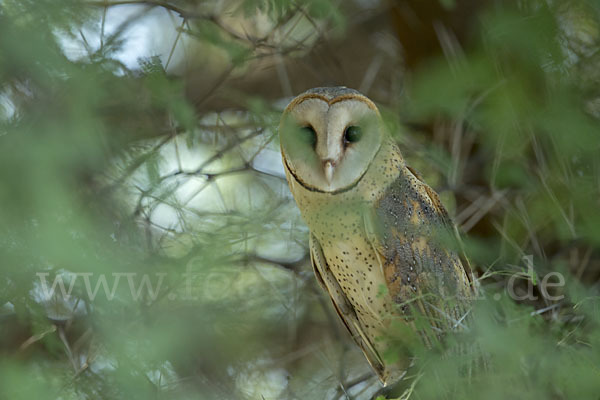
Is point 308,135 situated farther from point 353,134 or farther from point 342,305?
point 342,305

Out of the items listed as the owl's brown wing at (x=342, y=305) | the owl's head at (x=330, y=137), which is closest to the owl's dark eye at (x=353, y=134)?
the owl's head at (x=330, y=137)

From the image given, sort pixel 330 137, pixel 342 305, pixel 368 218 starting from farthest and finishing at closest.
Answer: pixel 342 305 → pixel 368 218 → pixel 330 137

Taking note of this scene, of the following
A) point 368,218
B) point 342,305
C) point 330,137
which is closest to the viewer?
point 330,137

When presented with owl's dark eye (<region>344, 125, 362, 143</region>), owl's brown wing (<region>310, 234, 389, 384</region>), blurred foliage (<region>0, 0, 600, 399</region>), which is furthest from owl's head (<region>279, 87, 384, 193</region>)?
owl's brown wing (<region>310, 234, 389, 384</region>)

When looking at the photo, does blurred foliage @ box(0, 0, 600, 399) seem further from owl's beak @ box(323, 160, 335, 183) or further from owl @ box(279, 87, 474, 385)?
owl's beak @ box(323, 160, 335, 183)

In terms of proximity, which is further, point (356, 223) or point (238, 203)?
point (238, 203)

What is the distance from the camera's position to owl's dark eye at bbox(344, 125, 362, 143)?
182 centimetres

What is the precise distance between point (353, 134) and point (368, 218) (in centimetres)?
25

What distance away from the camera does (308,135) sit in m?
1.80

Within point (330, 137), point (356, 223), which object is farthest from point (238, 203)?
point (330, 137)

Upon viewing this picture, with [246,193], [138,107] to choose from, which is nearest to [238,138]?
[246,193]

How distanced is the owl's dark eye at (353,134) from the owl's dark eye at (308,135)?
86 millimetres

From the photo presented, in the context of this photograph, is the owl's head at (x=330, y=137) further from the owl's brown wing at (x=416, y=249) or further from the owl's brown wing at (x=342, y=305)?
the owl's brown wing at (x=342, y=305)

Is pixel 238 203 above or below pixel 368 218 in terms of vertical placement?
above
